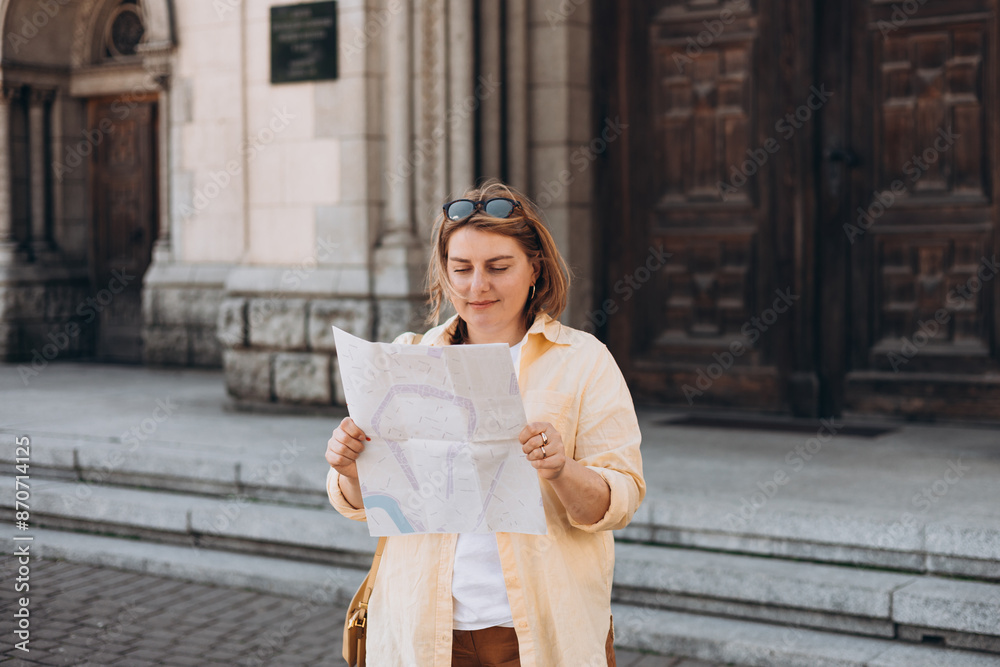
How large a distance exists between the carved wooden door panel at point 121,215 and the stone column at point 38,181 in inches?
19.4

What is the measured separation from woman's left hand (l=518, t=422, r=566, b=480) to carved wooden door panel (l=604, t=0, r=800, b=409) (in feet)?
19.3

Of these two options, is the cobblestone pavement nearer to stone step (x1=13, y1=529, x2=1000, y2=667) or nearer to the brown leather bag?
stone step (x1=13, y1=529, x2=1000, y2=667)

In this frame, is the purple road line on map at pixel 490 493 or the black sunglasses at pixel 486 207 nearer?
the purple road line on map at pixel 490 493

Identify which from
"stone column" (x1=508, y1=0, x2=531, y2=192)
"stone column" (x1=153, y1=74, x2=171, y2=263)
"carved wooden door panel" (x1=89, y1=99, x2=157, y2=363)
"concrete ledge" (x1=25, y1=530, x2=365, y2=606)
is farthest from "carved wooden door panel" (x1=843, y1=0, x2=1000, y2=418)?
"carved wooden door panel" (x1=89, y1=99, x2=157, y2=363)

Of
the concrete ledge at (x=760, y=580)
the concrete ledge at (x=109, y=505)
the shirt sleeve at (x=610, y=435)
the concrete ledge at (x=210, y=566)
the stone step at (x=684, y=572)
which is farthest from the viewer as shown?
the concrete ledge at (x=109, y=505)

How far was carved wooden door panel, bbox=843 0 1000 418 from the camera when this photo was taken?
7062 mm

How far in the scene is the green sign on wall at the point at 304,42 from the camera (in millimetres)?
7828

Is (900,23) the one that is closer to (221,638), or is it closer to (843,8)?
(843,8)

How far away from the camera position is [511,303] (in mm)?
2324

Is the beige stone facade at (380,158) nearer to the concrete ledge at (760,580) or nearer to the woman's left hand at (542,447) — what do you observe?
the concrete ledge at (760,580)

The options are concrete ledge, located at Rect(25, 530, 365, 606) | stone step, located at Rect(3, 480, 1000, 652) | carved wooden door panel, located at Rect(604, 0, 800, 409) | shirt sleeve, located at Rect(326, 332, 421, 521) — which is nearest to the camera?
shirt sleeve, located at Rect(326, 332, 421, 521)

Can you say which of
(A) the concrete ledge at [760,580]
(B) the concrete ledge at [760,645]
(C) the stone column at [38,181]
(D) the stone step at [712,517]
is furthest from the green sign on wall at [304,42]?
(C) the stone column at [38,181]

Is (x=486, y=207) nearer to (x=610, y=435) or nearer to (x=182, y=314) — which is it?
(x=610, y=435)

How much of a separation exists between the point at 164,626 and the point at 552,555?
314 centimetres
